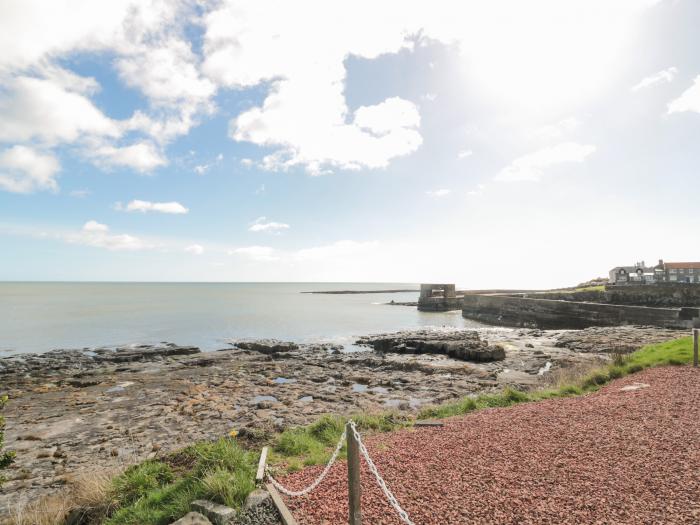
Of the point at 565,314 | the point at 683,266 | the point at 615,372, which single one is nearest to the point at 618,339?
the point at 615,372

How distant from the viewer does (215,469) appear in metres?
6.24

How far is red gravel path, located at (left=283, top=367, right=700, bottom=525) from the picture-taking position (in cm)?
475

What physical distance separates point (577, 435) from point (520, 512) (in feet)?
11.0

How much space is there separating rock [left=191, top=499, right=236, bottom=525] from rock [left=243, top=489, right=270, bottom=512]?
0.19m

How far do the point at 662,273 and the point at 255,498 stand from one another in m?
61.2

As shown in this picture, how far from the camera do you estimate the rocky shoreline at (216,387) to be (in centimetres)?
1093

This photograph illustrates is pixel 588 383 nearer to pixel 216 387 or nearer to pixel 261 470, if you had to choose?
pixel 261 470

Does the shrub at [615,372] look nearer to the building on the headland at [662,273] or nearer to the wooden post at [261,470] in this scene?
the wooden post at [261,470]

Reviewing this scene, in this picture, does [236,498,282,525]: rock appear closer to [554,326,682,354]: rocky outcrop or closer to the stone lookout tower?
[554,326,682,354]: rocky outcrop

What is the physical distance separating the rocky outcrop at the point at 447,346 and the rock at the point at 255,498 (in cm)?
1955

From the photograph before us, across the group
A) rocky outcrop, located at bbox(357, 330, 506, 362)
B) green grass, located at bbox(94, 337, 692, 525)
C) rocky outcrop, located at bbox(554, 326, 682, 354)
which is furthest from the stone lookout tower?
green grass, located at bbox(94, 337, 692, 525)

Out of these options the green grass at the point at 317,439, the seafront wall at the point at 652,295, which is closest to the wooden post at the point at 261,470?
the green grass at the point at 317,439

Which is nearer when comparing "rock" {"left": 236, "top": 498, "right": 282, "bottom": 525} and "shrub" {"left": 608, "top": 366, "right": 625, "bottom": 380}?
"rock" {"left": 236, "top": 498, "right": 282, "bottom": 525}

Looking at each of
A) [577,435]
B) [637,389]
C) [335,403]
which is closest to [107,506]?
[577,435]
